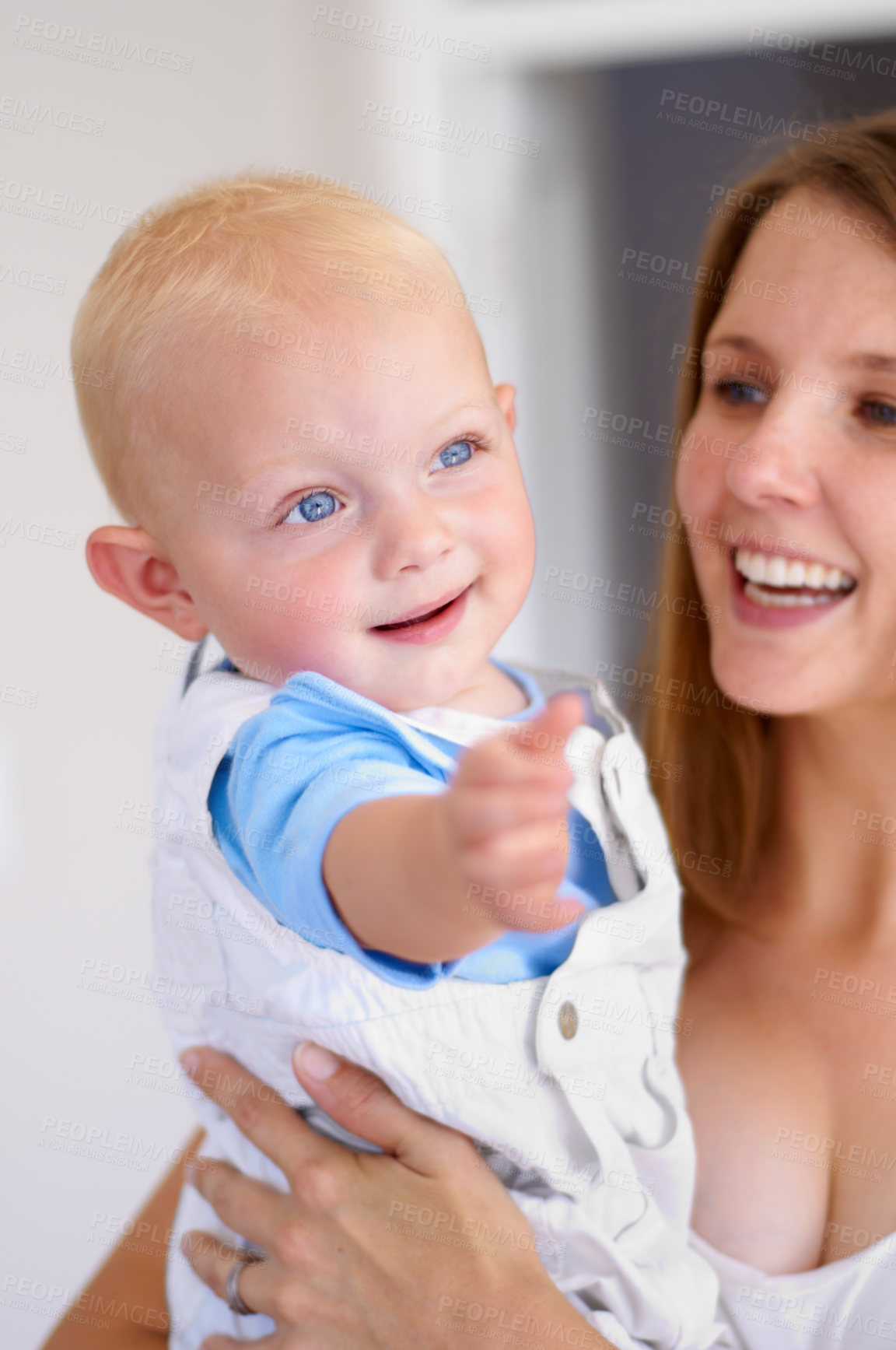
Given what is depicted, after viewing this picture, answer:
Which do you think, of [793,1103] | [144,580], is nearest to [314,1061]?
[144,580]

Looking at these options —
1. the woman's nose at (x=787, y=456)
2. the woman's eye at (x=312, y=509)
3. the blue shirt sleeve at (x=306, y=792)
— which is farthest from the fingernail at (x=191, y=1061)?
the woman's nose at (x=787, y=456)

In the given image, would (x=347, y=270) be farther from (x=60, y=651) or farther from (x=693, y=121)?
(x=693, y=121)

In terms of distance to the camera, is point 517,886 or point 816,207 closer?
point 517,886

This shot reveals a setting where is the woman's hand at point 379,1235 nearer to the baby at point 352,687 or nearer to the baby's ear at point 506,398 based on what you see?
the baby at point 352,687

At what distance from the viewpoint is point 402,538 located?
786 millimetres

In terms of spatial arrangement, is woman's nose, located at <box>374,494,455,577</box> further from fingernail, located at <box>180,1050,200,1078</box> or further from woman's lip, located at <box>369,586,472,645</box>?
fingernail, located at <box>180,1050,200,1078</box>

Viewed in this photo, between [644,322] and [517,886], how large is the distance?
9.22 feet

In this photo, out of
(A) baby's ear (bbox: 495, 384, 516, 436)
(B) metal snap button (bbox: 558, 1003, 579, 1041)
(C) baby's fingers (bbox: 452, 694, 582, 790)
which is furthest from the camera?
(A) baby's ear (bbox: 495, 384, 516, 436)

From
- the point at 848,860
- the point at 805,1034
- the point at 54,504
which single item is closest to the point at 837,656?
the point at 848,860

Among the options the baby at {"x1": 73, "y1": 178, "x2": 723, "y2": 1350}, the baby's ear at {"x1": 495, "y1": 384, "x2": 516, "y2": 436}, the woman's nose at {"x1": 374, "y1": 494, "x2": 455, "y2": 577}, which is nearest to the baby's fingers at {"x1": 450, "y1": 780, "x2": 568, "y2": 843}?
the baby at {"x1": 73, "y1": 178, "x2": 723, "y2": 1350}

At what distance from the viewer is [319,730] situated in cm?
74

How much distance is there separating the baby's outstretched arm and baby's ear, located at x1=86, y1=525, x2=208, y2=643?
0.32 m

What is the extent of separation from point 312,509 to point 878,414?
0.59 meters

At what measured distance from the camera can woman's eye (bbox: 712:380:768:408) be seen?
116cm
